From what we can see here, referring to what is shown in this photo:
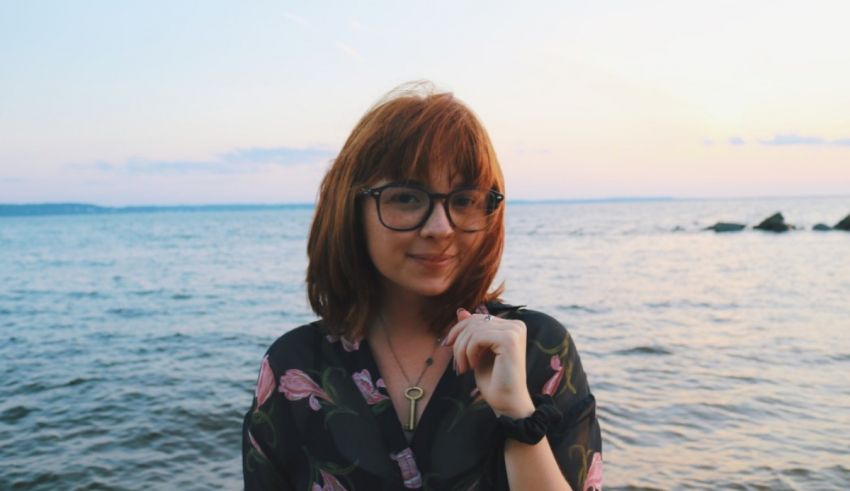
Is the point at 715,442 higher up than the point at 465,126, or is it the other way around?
the point at 465,126

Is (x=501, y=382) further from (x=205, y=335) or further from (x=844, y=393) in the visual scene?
(x=205, y=335)

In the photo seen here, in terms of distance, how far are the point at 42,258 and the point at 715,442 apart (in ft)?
162

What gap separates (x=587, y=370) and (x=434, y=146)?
10.3 meters

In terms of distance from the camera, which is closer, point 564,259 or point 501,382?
point 501,382

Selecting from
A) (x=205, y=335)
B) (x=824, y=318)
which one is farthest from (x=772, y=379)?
(x=205, y=335)

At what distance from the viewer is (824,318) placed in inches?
650

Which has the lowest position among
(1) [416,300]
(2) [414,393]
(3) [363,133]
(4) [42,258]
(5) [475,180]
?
(4) [42,258]

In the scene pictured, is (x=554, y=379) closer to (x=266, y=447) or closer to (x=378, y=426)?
(x=378, y=426)

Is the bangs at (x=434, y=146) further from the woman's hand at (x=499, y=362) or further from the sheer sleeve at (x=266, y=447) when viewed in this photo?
the sheer sleeve at (x=266, y=447)

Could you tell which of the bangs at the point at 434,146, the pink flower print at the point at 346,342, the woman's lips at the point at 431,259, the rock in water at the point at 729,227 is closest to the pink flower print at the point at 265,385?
→ the pink flower print at the point at 346,342

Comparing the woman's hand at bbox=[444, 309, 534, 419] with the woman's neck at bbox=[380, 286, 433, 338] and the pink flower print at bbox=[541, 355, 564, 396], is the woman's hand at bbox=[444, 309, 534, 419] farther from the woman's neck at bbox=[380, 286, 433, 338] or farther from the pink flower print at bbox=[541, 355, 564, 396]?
the woman's neck at bbox=[380, 286, 433, 338]

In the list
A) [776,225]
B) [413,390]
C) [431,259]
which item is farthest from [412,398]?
[776,225]

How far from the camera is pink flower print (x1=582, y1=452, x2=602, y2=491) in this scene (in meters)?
1.92

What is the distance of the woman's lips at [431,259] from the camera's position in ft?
6.63
